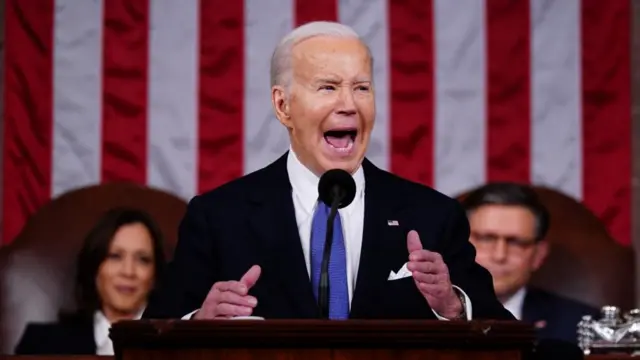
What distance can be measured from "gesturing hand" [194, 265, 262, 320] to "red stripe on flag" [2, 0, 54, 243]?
2.61m

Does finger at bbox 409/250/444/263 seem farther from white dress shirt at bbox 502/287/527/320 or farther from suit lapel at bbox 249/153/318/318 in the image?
white dress shirt at bbox 502/287/527/320

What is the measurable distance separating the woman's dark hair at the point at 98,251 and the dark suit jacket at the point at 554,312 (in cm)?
138

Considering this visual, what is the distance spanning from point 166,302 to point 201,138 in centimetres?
224

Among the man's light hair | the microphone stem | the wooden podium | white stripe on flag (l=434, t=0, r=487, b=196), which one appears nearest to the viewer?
the wooden podium

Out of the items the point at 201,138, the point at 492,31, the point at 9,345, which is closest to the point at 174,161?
the point at 201,138

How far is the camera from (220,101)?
5.61 m

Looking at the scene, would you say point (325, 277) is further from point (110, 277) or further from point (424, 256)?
point (110, 277)

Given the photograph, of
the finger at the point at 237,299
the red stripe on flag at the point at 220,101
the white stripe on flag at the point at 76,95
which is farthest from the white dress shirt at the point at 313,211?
the white stripe on flag at the point at 76,95

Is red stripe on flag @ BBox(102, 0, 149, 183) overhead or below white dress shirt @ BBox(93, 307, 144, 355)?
overhead

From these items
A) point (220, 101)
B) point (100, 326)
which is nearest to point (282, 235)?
point (100, 326)

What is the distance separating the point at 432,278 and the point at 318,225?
0.50 m

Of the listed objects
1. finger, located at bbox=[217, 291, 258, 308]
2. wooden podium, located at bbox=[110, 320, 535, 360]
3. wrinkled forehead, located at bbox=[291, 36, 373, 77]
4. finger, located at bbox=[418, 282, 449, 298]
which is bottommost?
wooden podium, located at bbox=[110, 320, 535, 360]

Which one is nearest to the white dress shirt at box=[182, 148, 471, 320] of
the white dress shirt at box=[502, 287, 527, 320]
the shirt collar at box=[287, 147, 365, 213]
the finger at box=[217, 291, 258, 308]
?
the shirt collar at box=[287, 147, 365, 213]

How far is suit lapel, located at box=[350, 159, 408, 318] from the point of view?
339cm
